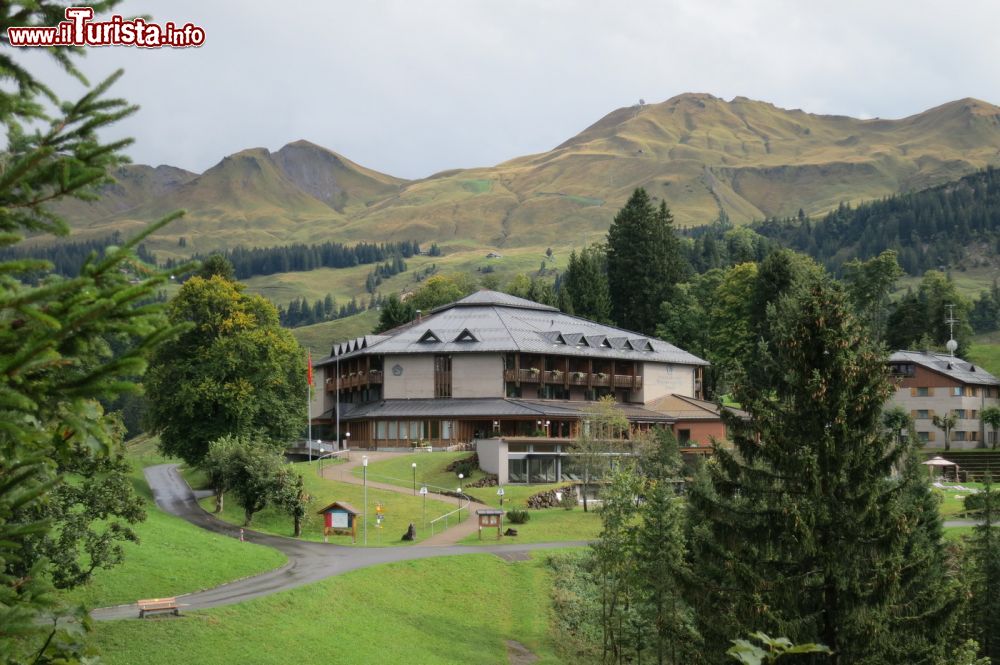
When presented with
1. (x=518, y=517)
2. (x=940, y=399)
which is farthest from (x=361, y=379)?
(x=940, y=399)

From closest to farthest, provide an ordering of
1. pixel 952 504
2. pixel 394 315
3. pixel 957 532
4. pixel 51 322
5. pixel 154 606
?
pixel 51 322
pixel 154 606
pixel 957 532
pixel 952 504
pixel 394 315

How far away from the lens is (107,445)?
974 centimetres

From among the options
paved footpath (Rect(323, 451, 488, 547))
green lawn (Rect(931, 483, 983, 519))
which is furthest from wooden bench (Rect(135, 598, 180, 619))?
green lawn (Rect(931, 483, 983, 519))

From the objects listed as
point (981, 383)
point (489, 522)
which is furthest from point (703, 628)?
point (981, 383)

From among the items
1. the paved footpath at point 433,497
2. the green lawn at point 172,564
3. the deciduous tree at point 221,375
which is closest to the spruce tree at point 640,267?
the paved footpath at point 433,497

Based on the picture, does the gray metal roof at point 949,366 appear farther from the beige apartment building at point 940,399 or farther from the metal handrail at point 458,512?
the metal handrail at point 458,512

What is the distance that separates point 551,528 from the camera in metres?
64.3

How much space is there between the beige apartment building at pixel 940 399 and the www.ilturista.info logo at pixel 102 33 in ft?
337

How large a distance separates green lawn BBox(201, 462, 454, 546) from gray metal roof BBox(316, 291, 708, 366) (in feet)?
92.5

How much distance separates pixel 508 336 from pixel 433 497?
101 feet

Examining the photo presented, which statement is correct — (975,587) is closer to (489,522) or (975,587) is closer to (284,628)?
(489,522)

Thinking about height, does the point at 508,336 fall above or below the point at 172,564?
above

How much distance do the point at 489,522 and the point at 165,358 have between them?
28221mm

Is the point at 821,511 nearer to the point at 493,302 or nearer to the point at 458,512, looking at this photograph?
the point at 458,512
